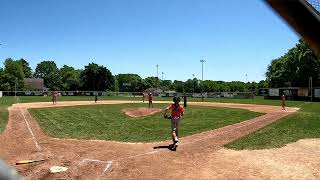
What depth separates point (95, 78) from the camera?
121812mm

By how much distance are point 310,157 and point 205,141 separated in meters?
4.72

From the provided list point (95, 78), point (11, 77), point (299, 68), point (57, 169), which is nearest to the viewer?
point (57, 169)

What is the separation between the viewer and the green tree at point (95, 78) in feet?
396

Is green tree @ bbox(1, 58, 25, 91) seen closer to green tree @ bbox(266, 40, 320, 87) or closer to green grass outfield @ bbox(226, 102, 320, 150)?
green tree @ bbox(266, 40, 320, 87)

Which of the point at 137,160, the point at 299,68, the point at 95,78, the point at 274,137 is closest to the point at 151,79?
the point at 95,78

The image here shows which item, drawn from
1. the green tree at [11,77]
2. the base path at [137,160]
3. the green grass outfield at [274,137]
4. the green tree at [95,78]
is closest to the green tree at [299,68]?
the green tree at [95,78]

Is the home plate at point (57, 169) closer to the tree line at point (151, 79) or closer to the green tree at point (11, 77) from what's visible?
the tree line at point (151, 79)

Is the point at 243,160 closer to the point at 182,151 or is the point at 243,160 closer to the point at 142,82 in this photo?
the point at 182,151

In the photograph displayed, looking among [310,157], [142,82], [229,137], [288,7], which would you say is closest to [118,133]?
[229,137]

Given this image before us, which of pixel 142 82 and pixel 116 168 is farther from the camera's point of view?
pixel 142 82

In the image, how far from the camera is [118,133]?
20.0 m

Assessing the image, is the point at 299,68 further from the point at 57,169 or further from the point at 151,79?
the point at 151,79

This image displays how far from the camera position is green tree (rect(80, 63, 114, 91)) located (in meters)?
121

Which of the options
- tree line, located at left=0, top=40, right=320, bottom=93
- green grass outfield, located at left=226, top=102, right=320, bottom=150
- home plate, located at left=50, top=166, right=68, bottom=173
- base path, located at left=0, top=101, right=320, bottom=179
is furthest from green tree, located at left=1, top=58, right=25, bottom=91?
home plate, located at left=50, top=166, right=68, bottom=173
